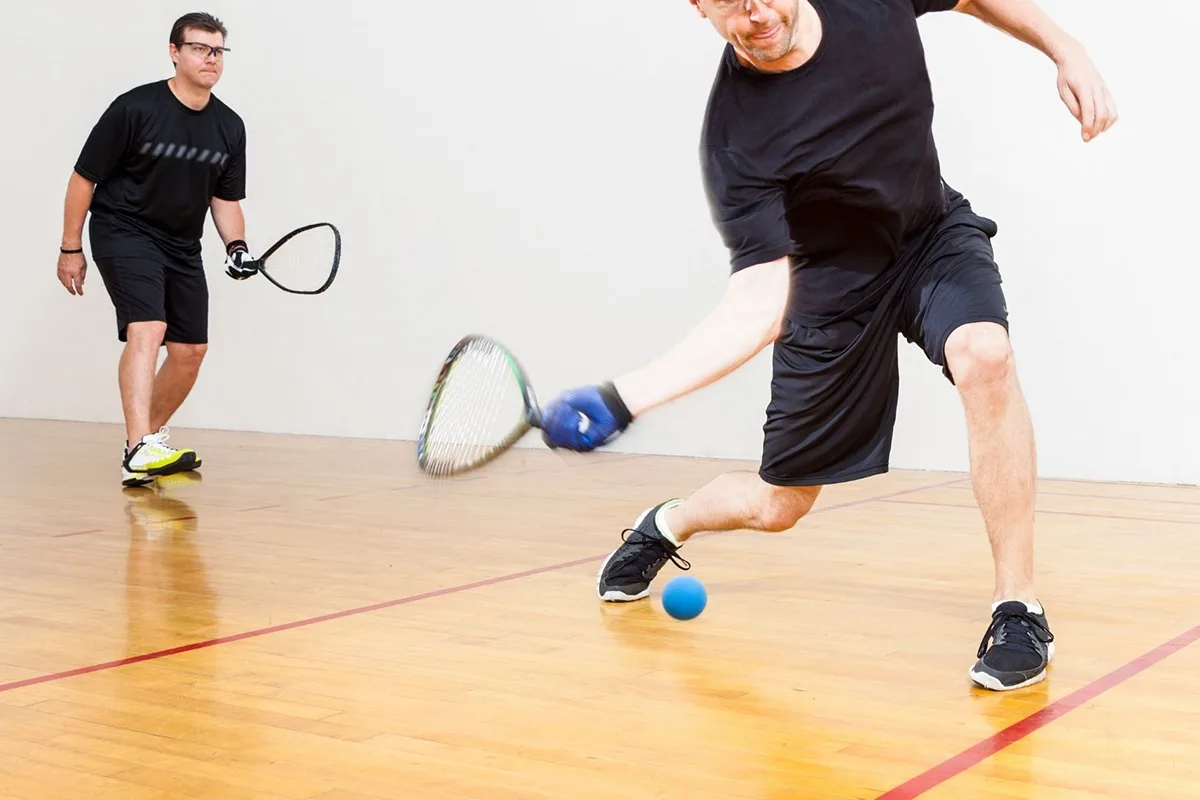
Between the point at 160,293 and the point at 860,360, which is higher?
the point at 860,360

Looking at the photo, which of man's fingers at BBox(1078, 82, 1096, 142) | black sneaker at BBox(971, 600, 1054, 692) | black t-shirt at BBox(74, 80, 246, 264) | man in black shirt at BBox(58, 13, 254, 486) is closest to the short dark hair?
man in black shirt at BBox(58, 13, 254, 486)

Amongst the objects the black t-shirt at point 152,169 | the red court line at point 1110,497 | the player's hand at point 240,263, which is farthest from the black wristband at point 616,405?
the black t-shirt at point 152,169

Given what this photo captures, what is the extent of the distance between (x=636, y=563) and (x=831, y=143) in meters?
0.91

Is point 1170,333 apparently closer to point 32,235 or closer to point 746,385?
point 746,385

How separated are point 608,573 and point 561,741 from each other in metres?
0.86

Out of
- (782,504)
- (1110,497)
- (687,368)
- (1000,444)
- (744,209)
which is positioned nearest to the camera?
(687,368)

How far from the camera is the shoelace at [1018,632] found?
6.39 ft

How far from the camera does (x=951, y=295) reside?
6.66 feet

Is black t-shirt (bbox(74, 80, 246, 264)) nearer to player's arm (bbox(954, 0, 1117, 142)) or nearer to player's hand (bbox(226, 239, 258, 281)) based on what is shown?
player's hand (bbox(226, 239, 258, 281))

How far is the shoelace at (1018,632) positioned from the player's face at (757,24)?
816 millimetres

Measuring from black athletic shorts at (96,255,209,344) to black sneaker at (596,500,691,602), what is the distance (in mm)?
2255

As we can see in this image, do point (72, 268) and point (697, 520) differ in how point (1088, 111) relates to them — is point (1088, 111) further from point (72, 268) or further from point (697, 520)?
point (72, 268)

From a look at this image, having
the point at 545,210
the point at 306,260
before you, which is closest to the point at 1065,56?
the point at 545,210

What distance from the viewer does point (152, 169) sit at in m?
4.35
